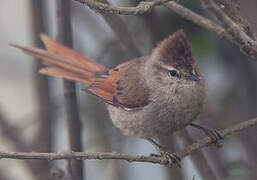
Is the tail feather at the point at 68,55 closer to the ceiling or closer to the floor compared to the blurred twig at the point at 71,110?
closer to the ceiling

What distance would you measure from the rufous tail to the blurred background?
0.48 ft

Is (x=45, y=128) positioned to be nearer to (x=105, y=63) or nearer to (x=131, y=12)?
(x=105, y=63)

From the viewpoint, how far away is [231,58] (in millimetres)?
5176

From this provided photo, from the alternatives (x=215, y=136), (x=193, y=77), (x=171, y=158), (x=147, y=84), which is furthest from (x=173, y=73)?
(x=171, y=158)

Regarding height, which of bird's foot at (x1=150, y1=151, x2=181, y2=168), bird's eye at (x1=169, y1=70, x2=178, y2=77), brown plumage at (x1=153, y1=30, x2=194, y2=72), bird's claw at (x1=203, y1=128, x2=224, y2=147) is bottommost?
bird's foot at (x1=150, y1=151, x2=181, y2=168)

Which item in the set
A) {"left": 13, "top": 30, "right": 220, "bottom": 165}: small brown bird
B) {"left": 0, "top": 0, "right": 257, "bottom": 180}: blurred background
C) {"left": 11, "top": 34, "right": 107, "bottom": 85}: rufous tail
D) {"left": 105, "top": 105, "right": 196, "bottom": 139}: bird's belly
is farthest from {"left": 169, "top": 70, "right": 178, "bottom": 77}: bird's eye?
{"left": 11, "top": 34, "right": 107, "bottom": 85}: rufous tail

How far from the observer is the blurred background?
4246 millimetres

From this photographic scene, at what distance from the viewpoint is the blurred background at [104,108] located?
425 cm

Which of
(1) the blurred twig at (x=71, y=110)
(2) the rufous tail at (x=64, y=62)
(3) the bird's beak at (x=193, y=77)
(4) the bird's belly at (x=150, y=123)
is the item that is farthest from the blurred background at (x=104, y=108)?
(3) the bird's beak at (x=193, y=77)

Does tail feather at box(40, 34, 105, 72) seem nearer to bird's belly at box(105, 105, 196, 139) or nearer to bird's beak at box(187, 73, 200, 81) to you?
bird's belly at box(105, 105, 196, 139)

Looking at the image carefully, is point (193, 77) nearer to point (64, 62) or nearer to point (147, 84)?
point (147, 84)

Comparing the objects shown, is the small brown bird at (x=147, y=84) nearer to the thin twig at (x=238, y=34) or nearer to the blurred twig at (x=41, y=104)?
the blurred twig at (x=41, y=104)

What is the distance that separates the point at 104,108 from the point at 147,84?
3.77 feet

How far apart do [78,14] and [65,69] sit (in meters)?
1.09
